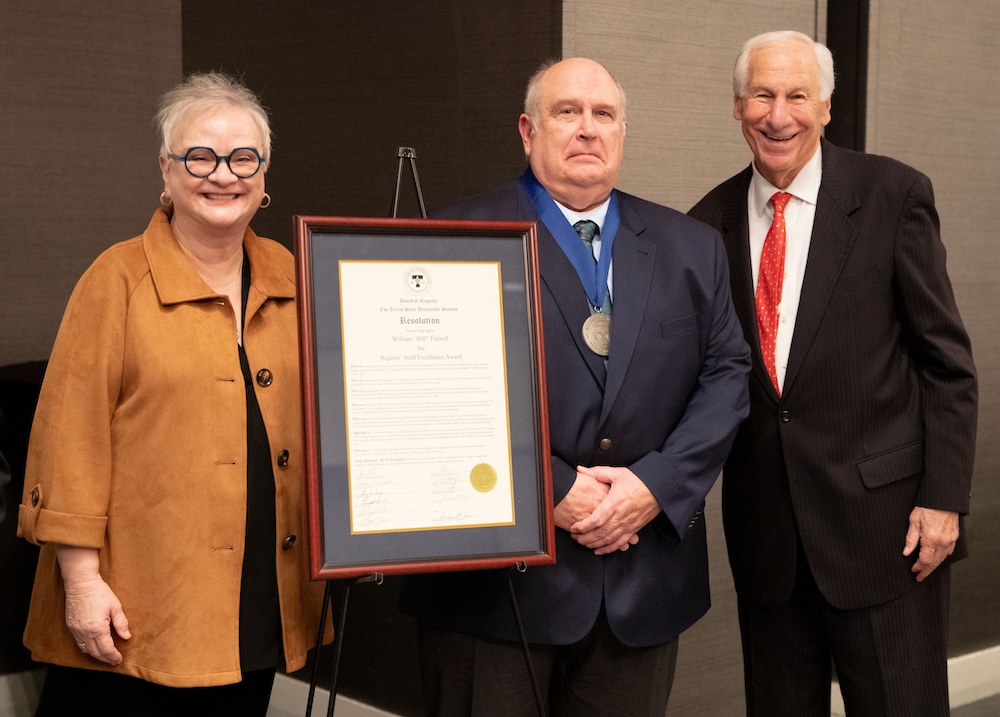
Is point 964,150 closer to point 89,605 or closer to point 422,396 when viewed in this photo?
point 422,396

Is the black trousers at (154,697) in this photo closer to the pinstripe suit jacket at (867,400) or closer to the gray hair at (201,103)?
the gray hair at (201,103)

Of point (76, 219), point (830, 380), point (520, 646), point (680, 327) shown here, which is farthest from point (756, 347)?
point (76, 219)

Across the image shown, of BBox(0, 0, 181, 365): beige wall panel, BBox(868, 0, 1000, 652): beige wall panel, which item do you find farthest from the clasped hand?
BBox(868, 0, 1000, 652): beige wall panel

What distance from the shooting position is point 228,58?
3.92 meters

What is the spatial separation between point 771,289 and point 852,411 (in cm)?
33

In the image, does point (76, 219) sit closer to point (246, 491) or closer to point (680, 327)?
point (246, 491)

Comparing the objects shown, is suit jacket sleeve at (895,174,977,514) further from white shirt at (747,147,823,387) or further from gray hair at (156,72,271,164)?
gray hair at (156,72,271,164)

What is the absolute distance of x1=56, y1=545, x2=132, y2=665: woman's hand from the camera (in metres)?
2.05

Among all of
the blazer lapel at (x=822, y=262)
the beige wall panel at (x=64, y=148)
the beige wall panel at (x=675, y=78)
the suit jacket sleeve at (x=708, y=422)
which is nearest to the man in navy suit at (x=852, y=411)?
the blazer lapel at (x=822, y=262)

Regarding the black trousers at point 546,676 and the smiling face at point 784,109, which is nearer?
the black trousers at point 546,676

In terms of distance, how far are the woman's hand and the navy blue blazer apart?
591mm

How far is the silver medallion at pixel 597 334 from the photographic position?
2254 millimetres

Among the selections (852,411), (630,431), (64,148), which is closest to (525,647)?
(630,431)

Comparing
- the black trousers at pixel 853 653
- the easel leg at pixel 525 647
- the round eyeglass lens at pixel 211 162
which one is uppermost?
the round eyeglass lens at pixel 211 162
